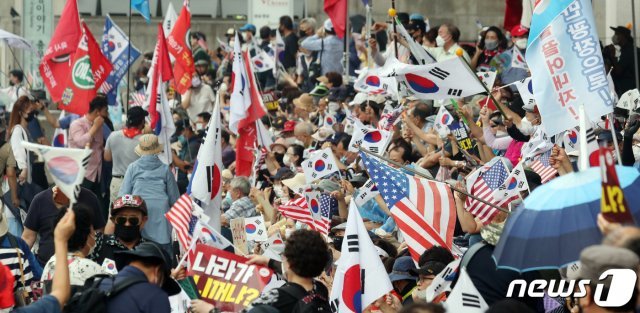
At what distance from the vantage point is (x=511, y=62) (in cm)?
1947

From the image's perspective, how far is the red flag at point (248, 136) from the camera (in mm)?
18719

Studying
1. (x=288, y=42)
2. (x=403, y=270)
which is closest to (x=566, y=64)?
(x=403, y=270)

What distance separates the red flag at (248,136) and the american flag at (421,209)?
24.1 feet

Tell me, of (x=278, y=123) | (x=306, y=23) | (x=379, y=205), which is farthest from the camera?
(x=306, y=23)

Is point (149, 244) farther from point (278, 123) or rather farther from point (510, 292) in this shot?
point (278, 123)

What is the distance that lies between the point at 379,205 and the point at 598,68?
3777 mm

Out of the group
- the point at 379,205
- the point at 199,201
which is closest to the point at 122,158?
the point at 199,201

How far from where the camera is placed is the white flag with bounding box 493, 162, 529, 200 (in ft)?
38.7

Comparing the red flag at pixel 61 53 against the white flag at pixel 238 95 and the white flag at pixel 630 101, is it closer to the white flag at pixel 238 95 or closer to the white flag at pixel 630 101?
the white flag at pixel 238 95

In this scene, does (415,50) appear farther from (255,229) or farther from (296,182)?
(255,229)

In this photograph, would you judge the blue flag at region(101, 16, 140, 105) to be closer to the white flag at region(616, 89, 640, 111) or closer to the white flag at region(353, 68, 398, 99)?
the white flag at region(353, 68, 398, 99)

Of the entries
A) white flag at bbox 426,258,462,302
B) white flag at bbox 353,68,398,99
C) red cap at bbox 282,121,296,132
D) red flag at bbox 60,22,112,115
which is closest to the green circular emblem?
red flag at bbox 60,22,112,115

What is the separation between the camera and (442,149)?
14.9m

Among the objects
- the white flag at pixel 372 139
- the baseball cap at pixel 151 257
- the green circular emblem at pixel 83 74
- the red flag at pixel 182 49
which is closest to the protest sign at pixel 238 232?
the white flag at pixel 372 139
